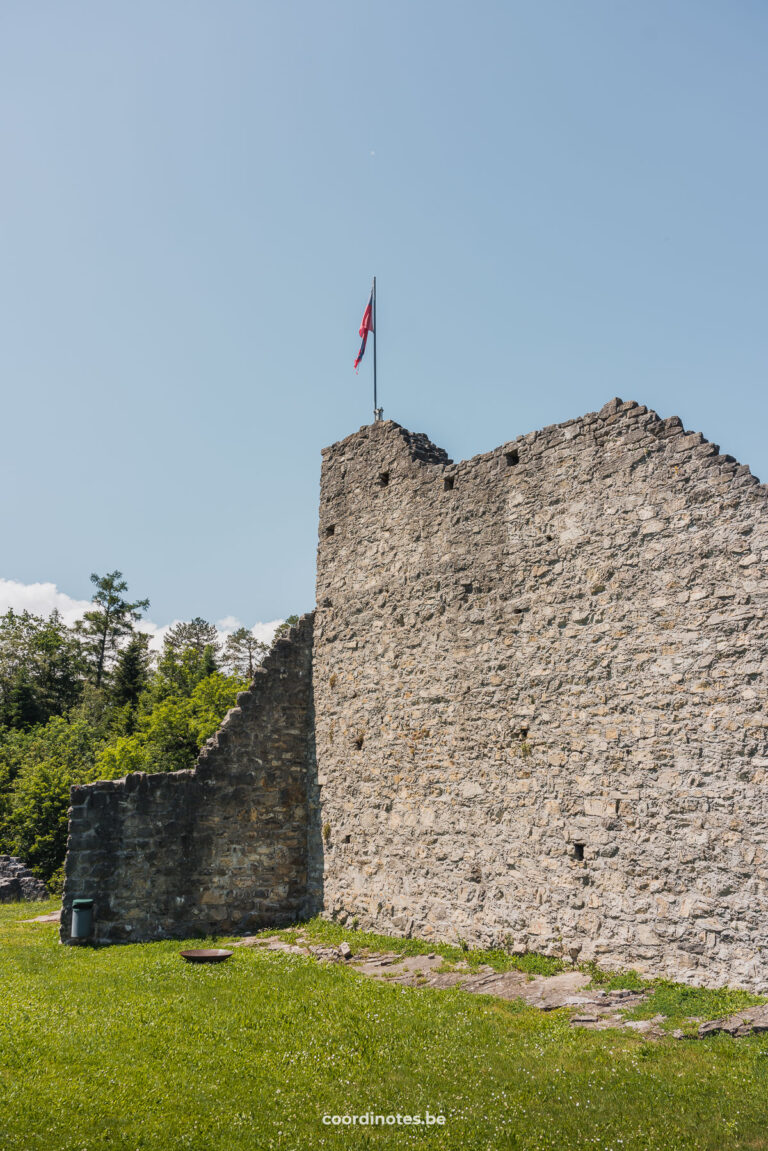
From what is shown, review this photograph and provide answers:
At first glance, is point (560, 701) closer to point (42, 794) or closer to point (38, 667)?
point (42, 794)

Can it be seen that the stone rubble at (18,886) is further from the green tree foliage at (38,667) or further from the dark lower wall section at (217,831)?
the green tree foliage at (38,667)

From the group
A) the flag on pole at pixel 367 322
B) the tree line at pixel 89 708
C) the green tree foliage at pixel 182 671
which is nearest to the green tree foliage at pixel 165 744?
the tree line at pixel 89 708

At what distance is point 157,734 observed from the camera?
2598 cm

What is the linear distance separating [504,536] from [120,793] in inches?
287

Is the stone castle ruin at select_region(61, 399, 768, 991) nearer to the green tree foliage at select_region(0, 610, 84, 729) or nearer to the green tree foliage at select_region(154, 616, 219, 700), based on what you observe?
the green tree foliage at select_region(154, 616, 219, 700)

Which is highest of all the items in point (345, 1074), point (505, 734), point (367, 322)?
point (367, 322)

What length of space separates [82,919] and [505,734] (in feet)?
23.2

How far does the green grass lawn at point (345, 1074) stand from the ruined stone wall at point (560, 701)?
1.39m

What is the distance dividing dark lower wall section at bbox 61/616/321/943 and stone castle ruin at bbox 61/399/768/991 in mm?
35

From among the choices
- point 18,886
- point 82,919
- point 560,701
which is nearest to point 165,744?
point 18,886

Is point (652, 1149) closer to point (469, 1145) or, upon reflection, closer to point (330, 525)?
point (469, 1145)

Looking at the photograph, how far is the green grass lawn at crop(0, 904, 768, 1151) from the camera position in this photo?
16.9 feet

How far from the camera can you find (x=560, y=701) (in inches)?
381

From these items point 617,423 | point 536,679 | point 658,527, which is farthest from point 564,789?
point 617,423
